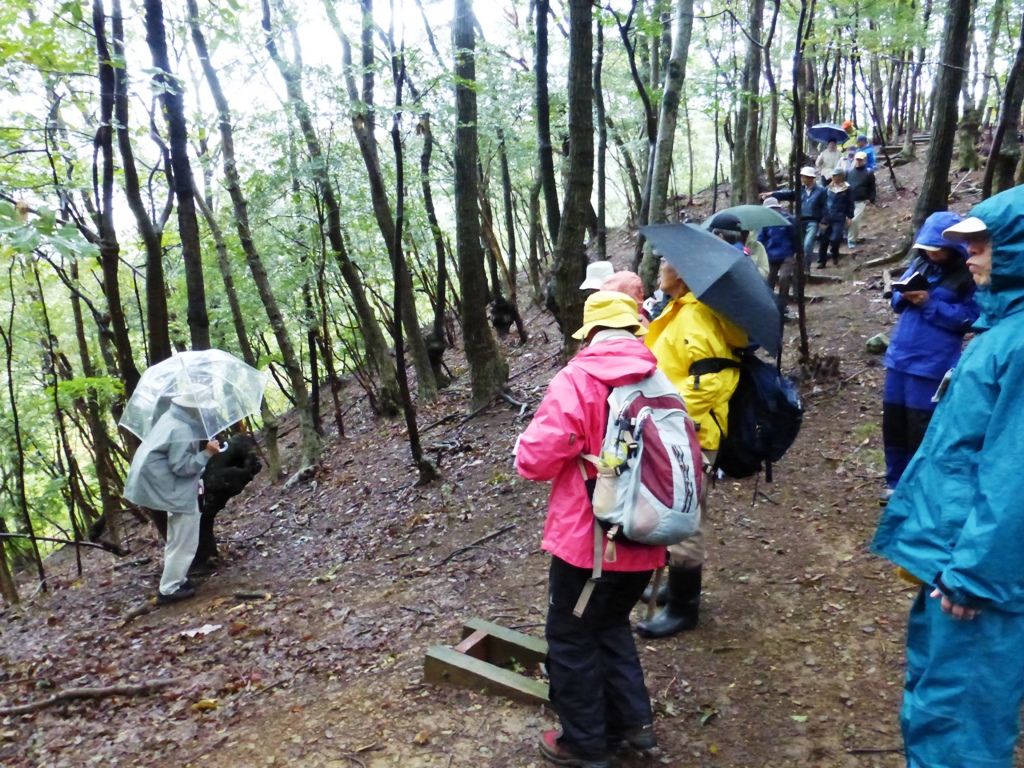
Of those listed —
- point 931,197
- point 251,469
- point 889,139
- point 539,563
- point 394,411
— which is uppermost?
point 889,139

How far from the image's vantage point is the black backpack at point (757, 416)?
3.63 metres

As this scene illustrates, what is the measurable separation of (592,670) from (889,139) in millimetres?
25431

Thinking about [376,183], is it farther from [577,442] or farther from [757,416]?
[577,442]

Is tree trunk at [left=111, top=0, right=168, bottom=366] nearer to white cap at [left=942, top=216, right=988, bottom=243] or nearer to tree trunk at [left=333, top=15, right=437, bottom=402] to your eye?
tree trunk at [left=333, top=15, right=437, bottom=402]

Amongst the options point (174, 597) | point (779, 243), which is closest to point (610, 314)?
point (174, 597)

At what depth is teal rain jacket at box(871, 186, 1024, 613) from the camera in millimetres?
1903

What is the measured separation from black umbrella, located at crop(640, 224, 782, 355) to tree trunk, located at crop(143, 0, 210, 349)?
15.8ft

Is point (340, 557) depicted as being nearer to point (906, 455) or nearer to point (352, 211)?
point (906, 455)

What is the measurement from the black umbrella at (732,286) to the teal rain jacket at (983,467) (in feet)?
3.97

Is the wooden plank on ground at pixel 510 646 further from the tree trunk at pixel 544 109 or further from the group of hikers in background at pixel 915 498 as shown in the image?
the tree trunk at pixel 544 109

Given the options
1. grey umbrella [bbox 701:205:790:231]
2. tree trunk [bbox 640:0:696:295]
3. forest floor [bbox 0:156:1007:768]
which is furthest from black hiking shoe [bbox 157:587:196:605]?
tree trunk [bbox 640:0:696:295]

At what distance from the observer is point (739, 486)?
6.45 meters

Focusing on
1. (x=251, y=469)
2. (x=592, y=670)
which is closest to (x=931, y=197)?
(x=592, y=670)

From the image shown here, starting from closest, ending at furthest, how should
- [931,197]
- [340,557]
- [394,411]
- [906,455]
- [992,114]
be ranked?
[906,455]
[340,557]
[931,197]
[394,411]
[992,114]
